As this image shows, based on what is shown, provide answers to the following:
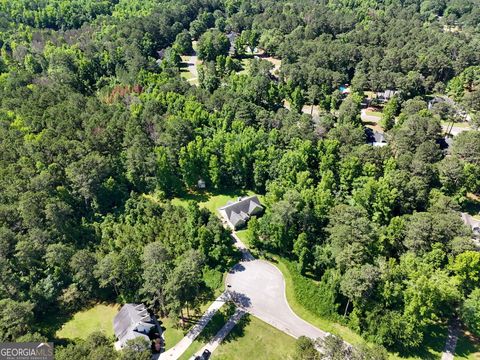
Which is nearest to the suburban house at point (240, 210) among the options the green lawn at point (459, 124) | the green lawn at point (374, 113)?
the green lawn at point (374, 113)

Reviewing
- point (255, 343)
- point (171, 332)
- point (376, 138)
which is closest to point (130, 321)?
point (171, 332)

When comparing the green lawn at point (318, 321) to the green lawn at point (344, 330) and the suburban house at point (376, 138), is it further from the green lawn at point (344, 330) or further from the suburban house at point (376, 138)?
the suburban house at point (376, 138)

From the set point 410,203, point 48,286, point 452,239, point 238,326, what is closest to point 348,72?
point 410,203

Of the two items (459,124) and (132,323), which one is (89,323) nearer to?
(132,323)

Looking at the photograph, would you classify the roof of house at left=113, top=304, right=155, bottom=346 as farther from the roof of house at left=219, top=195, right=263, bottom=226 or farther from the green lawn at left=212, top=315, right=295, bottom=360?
the roof of house at left=219, top=195, right=263, bottom=226

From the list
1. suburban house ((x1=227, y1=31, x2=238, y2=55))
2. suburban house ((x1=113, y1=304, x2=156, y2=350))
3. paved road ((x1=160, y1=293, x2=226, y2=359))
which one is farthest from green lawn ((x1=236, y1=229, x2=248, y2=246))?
suburban house ((x1=227, y1=31, x2=238, y2=55))

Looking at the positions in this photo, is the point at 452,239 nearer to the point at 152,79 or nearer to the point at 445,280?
the point at 445,280
